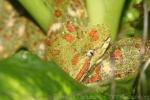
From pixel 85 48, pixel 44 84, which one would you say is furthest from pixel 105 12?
pixel 44 84

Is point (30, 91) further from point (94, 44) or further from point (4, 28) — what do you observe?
point (4, 28)

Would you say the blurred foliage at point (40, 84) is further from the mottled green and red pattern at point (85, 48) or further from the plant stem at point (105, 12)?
the plant stem at point (105, 12)

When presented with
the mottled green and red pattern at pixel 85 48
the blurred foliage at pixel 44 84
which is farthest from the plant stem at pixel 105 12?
the blurred foliage at pixel 44 84

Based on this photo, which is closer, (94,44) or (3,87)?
(3,87)

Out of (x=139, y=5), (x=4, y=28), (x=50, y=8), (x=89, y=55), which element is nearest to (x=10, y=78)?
(x=89, y=55)

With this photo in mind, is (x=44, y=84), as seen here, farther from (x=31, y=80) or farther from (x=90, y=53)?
(x=90, y=53)

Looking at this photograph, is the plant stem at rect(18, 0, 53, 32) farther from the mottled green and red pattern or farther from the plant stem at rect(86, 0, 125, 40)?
the plant stem at rect(86, 0, 125, 40)
